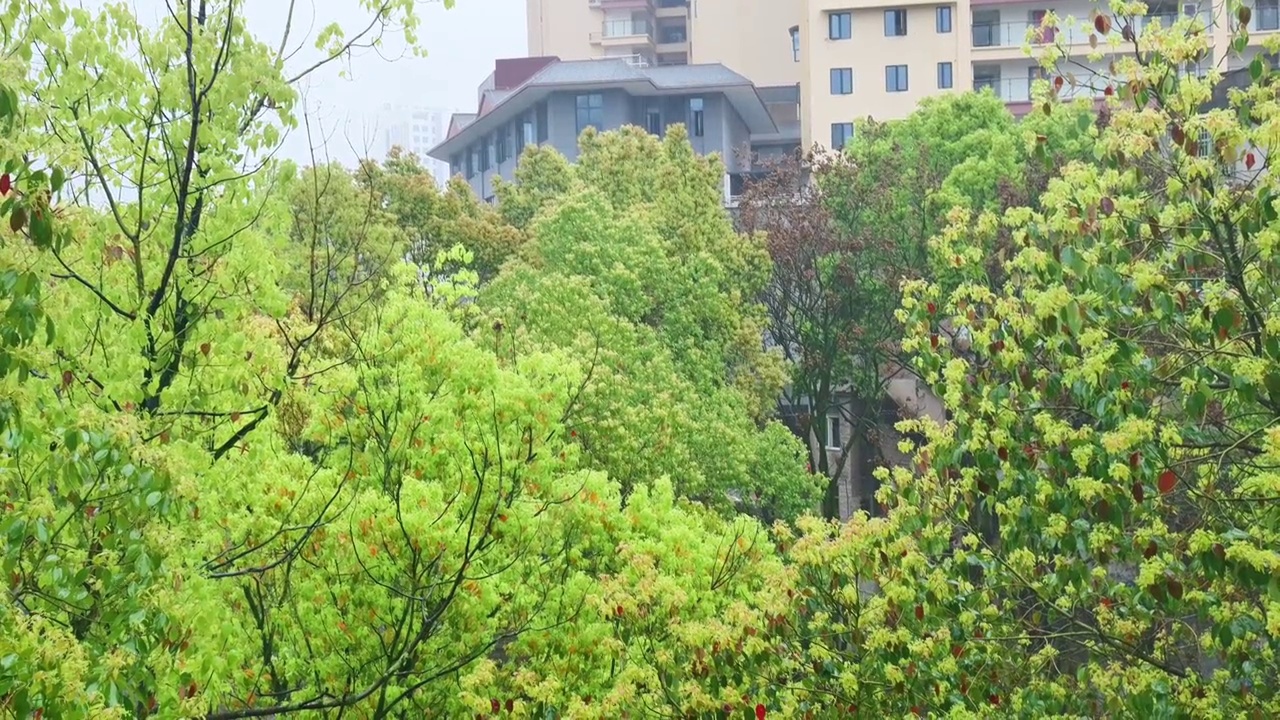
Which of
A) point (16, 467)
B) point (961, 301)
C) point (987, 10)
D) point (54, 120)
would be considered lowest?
point (16, 467)

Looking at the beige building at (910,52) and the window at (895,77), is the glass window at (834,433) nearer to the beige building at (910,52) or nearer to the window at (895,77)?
the beige building at (910,52)

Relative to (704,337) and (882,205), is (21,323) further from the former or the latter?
(882,205)

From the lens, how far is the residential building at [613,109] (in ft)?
231

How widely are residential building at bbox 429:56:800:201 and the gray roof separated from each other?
5 centimetres

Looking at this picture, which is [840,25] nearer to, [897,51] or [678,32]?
[897,51]

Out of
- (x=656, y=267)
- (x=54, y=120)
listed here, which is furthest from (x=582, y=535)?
(x=656, y=267)

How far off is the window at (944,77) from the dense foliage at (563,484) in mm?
52682

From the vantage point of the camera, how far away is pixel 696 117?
73.6 m

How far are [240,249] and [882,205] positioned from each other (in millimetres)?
33506

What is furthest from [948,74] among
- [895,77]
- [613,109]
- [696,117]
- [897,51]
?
[613,109]

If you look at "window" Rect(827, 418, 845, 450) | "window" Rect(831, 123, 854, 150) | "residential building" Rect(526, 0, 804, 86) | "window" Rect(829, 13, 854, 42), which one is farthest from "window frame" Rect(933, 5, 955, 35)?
"window" Rect(827, 418, 845, 450)

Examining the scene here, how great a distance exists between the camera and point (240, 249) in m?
10.6

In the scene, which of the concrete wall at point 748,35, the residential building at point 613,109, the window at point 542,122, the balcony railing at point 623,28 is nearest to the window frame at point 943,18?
the residential building at point 613,109

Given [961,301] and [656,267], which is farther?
[656,267]
